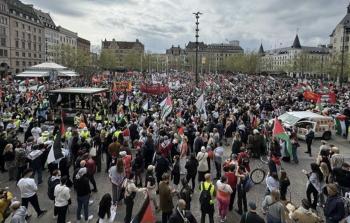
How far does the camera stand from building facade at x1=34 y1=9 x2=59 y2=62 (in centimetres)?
9951

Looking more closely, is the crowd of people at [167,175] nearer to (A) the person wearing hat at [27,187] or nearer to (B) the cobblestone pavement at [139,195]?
(A) the person wearing hat at [27,187]

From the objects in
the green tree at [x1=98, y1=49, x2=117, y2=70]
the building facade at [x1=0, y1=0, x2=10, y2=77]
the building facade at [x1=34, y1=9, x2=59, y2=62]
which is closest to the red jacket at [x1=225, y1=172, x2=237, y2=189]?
the building facade at [x1=0, y1=0, x2=10, y2=77]

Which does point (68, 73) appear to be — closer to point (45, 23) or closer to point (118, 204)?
point (118, 204)

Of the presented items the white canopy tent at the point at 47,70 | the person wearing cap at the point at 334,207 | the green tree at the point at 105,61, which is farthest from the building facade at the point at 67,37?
the person wearing cap at the point at 334,207

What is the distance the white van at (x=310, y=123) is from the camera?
18.2 meters

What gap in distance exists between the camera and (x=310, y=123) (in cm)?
1827

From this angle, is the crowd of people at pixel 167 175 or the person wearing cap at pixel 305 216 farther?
the crowd of people at pixel 167 175

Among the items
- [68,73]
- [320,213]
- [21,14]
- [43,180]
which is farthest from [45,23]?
[320,213]

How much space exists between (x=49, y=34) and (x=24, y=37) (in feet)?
69.1

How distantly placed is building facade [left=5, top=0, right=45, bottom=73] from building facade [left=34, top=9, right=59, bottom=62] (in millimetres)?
5028

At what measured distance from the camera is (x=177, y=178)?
10.2 meters

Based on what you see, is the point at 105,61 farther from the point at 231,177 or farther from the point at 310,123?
the point at 231,177

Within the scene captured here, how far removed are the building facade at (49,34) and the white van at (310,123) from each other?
95.0m

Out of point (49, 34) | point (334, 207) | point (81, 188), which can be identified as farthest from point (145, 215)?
point (49, 34)
